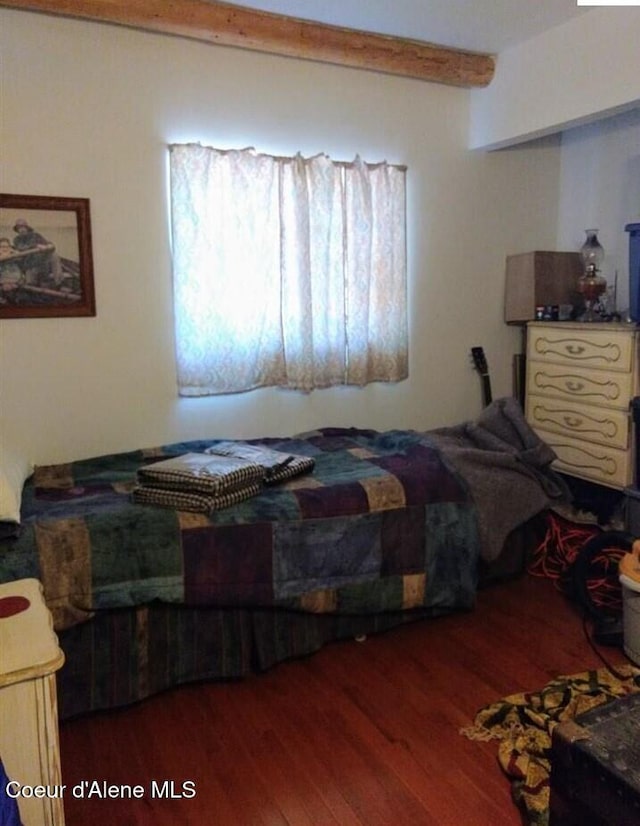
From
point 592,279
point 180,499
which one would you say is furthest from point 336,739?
point 592,279

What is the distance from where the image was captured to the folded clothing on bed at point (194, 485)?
2289 mm

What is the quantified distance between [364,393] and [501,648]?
148cm

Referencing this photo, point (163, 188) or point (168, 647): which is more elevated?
point (163, 188)

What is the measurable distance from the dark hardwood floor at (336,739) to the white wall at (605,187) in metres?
1.96

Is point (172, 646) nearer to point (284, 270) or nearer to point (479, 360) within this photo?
point (284, 270)

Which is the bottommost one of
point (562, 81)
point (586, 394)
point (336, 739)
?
point (336, 739)

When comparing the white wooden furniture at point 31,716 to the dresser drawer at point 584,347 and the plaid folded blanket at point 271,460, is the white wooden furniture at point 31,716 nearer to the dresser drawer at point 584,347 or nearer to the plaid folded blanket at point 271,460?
the plaid folded blanket at point 271,460

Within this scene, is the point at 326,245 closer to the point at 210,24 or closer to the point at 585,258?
the point at 210,24

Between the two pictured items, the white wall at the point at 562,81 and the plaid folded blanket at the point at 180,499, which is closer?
the plaid folded blanket at the point at 180,499

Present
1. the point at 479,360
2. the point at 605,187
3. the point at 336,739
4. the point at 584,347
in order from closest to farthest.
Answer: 1. the point at 336,739
2. the point at 584,347
3. the point at 605,187
4. the point at 479,360

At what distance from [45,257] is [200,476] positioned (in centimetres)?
116

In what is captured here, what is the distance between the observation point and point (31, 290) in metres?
2.69

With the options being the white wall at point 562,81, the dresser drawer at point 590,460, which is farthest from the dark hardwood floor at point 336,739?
the white wall at point 562,81

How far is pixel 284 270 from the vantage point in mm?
3135
